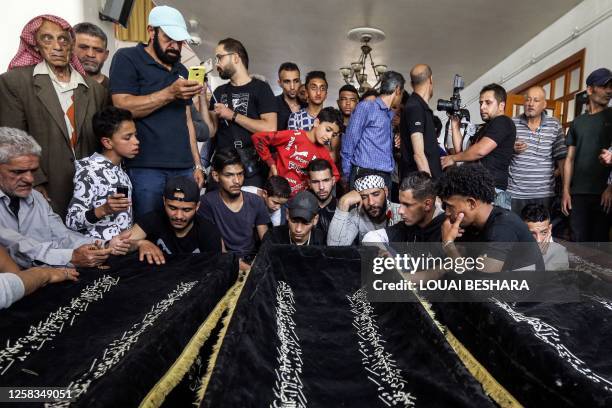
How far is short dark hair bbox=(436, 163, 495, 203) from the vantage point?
5.30ft

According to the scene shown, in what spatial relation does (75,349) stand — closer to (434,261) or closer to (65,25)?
(434,261)

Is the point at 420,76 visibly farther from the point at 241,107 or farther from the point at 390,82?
the point at 241,107

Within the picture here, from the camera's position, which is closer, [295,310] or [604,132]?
[295,310]

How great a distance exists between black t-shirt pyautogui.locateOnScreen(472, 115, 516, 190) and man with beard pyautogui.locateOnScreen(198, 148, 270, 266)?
157cm

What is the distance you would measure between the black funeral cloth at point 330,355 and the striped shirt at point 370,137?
→ 1395mm

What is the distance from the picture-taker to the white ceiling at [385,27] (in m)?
4.93

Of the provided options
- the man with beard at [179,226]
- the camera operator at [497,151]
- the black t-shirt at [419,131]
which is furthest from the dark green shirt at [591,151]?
the man with beard at [179,226]

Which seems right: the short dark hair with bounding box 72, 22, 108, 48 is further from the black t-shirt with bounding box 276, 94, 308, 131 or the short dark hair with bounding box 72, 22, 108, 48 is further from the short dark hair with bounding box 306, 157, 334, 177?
the short dark hair with bounding box 306, 157, 334, 177

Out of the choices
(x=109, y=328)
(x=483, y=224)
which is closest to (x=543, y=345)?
(x=483, y=224)

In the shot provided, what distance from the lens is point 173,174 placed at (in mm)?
2100

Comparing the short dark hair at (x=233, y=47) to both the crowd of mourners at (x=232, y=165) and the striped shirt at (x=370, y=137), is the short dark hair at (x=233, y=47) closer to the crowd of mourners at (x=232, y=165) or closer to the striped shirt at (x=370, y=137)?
the crowd of mourners at (x=232, y=165)

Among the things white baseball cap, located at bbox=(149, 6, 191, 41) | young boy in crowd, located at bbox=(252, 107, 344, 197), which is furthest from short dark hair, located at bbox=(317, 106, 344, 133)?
white baseball cap, located at bbox=(149, 6, 191, 41)

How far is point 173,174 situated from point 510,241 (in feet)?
5.29

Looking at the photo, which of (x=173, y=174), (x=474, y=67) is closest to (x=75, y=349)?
(x=173, y=174)
